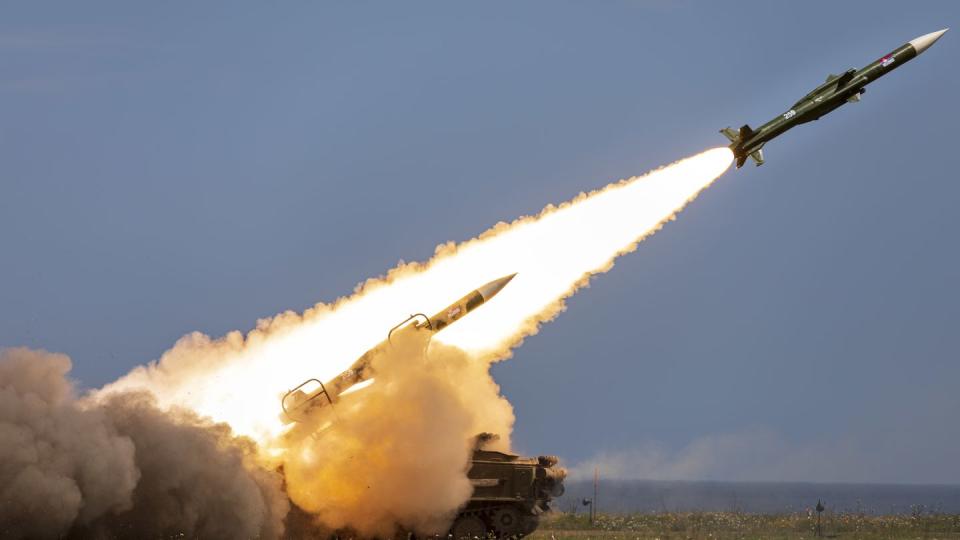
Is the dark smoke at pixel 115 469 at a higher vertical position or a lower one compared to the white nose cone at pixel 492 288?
lower

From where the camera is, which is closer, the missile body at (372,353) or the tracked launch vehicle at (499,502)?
the missile body at (372,353)

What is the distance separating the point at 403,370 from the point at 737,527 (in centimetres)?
1093

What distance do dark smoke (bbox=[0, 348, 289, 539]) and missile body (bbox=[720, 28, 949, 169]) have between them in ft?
41.7

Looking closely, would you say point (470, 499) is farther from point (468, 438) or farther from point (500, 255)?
point (500, 255)

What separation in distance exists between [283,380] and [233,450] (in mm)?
2680

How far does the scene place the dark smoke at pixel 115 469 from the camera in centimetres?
2520

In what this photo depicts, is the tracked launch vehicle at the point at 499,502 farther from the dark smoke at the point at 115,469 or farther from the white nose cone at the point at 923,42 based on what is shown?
the white nose cone at the point at 923,42

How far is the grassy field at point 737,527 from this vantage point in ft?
111

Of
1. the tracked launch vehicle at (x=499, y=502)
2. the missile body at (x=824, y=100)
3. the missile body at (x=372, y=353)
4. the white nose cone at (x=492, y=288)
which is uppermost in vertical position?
the missile body at (x=824, y=100)

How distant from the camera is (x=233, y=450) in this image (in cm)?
2922

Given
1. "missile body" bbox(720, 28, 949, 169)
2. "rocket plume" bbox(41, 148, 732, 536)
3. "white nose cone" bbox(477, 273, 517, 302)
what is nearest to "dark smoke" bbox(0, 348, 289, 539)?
"rocket plume" bbox(41, 148, 732, 536)

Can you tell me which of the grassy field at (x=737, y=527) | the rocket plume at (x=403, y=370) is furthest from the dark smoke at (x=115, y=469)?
the grassy field at (x=737, y=527)

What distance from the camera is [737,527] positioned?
3662 cm

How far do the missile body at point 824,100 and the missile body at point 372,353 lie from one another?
661 cm
